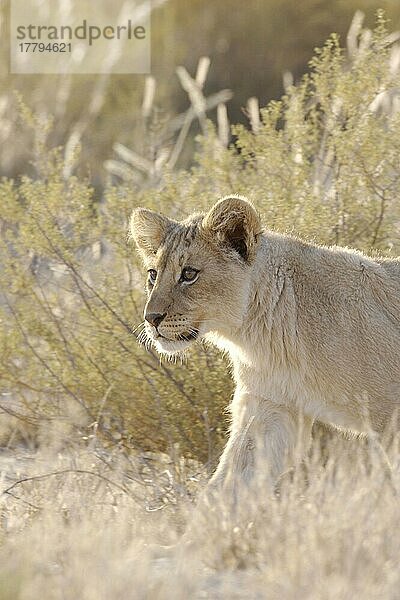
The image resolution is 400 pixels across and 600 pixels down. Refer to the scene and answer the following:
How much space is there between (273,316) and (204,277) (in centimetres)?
35

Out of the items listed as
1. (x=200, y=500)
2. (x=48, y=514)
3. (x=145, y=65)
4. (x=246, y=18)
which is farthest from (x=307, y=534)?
(x=246, y=18)

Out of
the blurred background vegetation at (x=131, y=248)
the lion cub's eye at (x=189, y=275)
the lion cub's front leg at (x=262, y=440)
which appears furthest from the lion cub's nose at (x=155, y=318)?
the blurred background vegetation at (x=131, y=248)

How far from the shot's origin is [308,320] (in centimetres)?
513

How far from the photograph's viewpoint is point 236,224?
5.17 metres

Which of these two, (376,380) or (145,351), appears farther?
(145,351)

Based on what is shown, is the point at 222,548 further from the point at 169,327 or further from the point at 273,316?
the point at 273,316

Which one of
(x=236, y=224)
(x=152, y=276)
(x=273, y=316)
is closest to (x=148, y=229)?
(x=152, y=276)

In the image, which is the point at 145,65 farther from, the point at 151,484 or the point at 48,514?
the point at 48,514

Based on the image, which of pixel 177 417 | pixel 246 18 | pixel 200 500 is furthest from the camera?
pixel 246 18

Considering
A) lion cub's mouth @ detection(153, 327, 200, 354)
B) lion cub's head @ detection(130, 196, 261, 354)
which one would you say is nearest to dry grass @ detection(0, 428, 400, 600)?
lion cub's mouth @ detection(153, 327, 200, 354)

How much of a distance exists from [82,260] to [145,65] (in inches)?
353

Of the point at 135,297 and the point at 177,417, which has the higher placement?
the point at 135,297

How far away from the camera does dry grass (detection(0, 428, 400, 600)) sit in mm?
3406

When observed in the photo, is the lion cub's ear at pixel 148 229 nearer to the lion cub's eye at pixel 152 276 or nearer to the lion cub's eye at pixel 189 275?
the lion cub's eye at pixel 152 276
